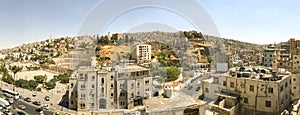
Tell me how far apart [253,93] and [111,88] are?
3.04m

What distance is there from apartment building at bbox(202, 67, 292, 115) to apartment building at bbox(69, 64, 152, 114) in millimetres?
1768

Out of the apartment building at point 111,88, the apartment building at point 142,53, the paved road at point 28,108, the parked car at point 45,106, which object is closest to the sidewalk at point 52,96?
the parked car at point 45,106

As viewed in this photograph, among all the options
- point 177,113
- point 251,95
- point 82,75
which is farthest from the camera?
point 82,75

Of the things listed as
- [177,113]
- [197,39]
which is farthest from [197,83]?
[197,39]

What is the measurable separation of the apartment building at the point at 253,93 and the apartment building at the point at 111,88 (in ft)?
5.80

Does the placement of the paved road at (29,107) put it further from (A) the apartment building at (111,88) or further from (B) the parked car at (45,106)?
(A) the apartment building at (111,88)

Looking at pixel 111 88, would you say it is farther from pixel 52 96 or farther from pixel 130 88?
pixel 52 96

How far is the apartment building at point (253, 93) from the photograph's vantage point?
4.73 meters

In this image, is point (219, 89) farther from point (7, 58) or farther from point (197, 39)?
point (7, 58)

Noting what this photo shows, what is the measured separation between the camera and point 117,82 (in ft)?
20.2

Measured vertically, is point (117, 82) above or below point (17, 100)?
above

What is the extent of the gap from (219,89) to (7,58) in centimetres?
1923

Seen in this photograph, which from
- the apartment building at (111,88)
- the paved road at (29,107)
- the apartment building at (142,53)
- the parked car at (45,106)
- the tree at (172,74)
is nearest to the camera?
the apartment building at (111,88)

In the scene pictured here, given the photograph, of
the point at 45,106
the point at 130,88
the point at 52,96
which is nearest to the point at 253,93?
the point at 130,88
